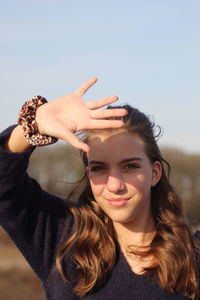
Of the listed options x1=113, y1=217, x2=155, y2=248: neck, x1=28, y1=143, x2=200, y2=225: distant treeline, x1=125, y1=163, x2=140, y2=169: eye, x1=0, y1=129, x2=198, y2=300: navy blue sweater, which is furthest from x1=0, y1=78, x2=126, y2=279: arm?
x1=28, y1=143, x2=200, y2=225: distant treeline

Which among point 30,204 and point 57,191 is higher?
point 30,204

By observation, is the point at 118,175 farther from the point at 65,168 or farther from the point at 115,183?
the point at 65,168

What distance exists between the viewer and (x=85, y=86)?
8.32 feet

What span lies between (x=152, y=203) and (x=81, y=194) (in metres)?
0.37

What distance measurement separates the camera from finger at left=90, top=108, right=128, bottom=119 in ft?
7.96

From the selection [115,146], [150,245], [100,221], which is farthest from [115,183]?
[150,245]

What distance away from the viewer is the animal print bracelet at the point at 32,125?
2572 millimetres

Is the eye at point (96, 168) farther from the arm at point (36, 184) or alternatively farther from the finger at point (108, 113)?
the finger at point (108, 113)

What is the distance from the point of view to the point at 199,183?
2052cm

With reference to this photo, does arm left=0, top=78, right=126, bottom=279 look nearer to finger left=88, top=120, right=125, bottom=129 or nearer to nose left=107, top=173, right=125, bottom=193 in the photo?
finger left=88, top=120, right=125, bottom=129

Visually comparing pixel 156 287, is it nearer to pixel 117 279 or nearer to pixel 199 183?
pixel 117 279

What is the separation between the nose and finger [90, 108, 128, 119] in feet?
1.27

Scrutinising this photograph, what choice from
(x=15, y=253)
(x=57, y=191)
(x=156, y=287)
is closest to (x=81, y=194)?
(x=156, y=287)

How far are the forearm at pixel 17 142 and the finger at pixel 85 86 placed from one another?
30 centimetres
